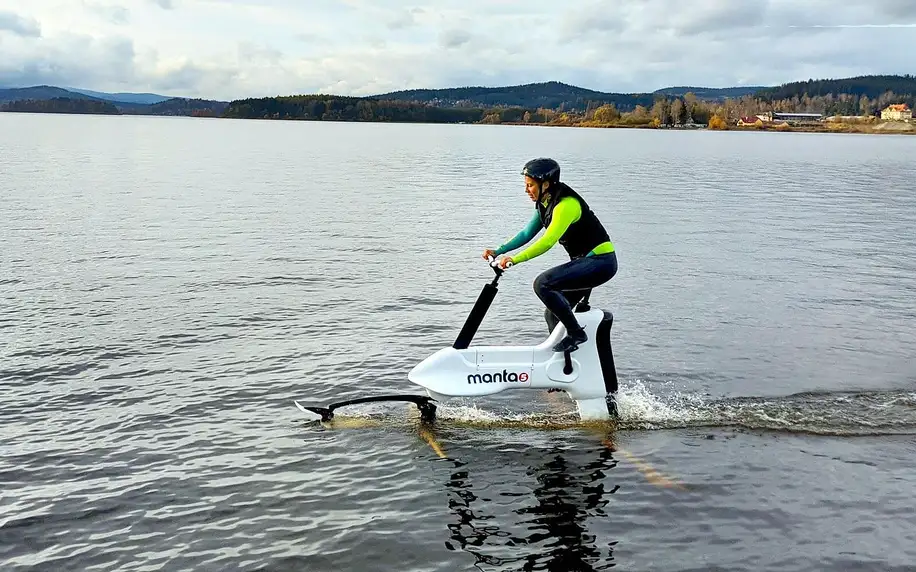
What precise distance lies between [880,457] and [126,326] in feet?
45.8

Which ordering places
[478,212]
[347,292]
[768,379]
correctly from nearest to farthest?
1. [768,379]
2. [347,292]
3. [478,212]

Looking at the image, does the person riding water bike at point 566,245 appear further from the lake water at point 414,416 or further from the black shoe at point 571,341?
the lake water at point 414,416

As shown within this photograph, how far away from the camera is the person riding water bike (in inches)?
396

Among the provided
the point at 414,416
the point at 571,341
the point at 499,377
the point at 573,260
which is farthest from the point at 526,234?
the point at 414,416

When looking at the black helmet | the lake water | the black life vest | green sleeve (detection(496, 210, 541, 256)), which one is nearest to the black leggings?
the black life vest

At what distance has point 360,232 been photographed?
105 ft

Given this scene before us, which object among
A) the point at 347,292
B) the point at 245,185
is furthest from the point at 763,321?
the point at 245,185

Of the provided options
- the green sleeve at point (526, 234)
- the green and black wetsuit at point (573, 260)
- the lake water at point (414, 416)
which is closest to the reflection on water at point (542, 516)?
the lake water at point (414, 416)

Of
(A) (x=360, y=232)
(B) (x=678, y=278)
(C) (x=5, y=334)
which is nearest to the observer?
(C) (x=5, y=334)

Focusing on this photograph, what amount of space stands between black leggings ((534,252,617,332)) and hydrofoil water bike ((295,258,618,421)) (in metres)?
0.35

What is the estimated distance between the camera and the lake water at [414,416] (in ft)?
27.6

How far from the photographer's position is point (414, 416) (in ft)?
38.9

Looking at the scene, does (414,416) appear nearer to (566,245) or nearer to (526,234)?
(526,234)

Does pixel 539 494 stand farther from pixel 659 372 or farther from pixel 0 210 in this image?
pixel 0 210
